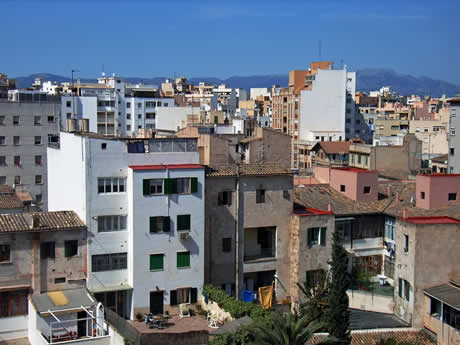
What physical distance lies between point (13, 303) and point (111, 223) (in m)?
7.08

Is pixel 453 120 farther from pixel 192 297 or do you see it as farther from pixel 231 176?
pixel 192 297

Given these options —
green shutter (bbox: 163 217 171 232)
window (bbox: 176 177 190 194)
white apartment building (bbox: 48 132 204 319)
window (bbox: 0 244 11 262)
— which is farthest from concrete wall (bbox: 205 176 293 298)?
window (bbox: 0 244 11 262)

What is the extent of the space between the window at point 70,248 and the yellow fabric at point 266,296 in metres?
12.5

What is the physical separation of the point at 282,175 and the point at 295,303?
339 inches

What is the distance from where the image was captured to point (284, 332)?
29.5 metres

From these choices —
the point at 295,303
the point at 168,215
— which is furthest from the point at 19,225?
the point at 295,303

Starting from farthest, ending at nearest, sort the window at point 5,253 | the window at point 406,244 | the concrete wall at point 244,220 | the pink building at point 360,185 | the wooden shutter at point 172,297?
the pink building at point 360,185, the window at point 406,244, the concrete wall at point 244,220, the wooden shutter at point 172,297, the window at point 5,253

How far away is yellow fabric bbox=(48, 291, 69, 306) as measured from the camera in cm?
3572

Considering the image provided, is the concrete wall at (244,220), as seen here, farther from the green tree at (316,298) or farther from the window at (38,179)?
the window at (38,179)

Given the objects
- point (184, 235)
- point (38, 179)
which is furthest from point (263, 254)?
point (38, 179)

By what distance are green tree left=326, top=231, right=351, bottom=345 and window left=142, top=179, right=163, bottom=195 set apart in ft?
36.1

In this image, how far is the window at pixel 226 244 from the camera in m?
42.4

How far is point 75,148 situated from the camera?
39844mm

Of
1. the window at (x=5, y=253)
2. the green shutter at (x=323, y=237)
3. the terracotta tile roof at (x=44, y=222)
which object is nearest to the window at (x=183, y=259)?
the terracotta tile roof at (x=44, y=222)
